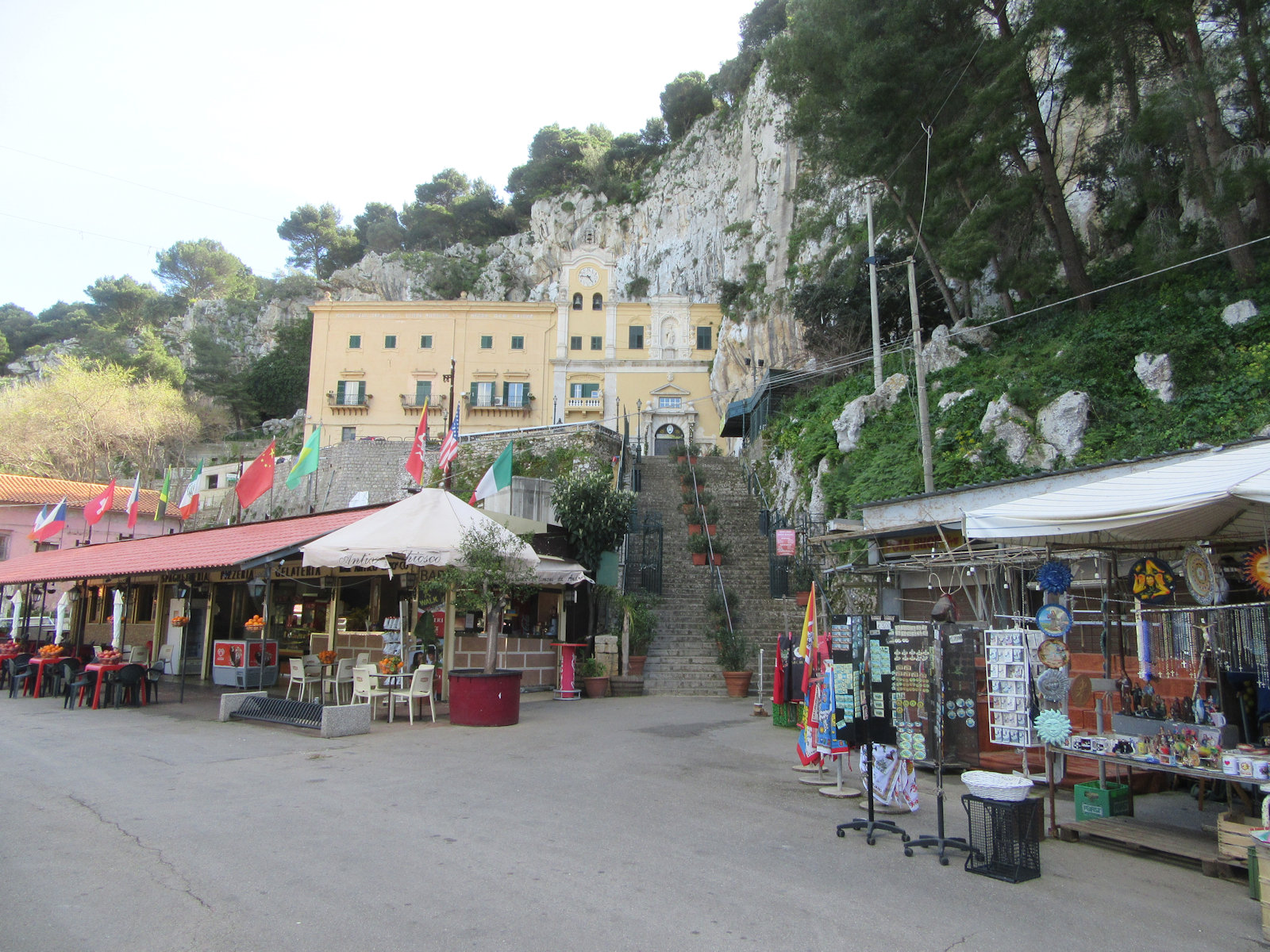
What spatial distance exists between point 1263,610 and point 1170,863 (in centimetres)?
228

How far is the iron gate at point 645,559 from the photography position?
1934cm

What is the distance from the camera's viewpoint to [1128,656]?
8398 millimetres

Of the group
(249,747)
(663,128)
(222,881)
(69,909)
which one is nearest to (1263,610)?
(222,881)

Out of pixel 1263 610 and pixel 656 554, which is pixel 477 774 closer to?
pixel 1263 610

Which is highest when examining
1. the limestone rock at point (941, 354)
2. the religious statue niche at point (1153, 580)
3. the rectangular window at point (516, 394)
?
the rectangular window at point (516, 394)

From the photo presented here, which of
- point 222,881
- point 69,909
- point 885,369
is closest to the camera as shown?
point 69,909

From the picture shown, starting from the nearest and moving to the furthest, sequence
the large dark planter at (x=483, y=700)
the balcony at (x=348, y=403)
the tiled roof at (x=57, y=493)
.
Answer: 1. the large dark planter at (x=483, y=700)
2. the tiled roof at (x=57, y=493)
3. the balcony at (x=348, y=403)

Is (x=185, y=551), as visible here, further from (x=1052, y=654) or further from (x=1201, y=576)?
(x=1201, y=576)

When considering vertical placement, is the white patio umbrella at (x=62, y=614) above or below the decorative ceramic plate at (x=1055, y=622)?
below

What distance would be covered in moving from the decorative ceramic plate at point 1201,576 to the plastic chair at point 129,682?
15.2m

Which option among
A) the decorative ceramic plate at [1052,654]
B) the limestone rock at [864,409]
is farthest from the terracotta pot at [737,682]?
the decorative ceramic plate at [1052,654]

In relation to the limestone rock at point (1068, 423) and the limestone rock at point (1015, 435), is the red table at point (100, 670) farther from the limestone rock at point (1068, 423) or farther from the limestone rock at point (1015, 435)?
the limestone rock at point (1068, 423)

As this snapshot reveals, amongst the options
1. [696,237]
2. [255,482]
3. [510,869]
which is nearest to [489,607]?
[510,869]

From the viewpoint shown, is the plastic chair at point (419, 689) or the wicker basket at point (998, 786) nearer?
the wicker basket at point (998, 786)
